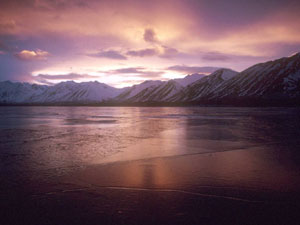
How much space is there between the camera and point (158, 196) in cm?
706

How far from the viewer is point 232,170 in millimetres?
9797

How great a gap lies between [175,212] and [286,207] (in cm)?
290

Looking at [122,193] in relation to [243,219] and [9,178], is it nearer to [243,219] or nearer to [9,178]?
[243,219]

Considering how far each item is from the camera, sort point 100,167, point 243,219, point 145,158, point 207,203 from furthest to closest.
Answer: point 145,158 → point 100,167 → point 207,203 → point 243,219

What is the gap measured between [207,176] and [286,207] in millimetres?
3084

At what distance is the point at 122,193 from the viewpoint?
7.30 meters

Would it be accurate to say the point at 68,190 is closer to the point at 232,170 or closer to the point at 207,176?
the point at 207,176

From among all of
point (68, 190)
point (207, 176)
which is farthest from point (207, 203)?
point (68, 190)

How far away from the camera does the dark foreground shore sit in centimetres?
579

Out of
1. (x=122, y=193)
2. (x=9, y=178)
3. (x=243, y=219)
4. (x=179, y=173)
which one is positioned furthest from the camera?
(x=179, y=173)

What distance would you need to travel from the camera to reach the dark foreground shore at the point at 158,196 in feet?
19.0

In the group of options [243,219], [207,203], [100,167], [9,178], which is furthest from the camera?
[100,167]

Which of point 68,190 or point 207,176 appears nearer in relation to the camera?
point 68,190

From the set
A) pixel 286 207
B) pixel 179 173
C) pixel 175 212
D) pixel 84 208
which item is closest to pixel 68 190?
pixel 84 208
